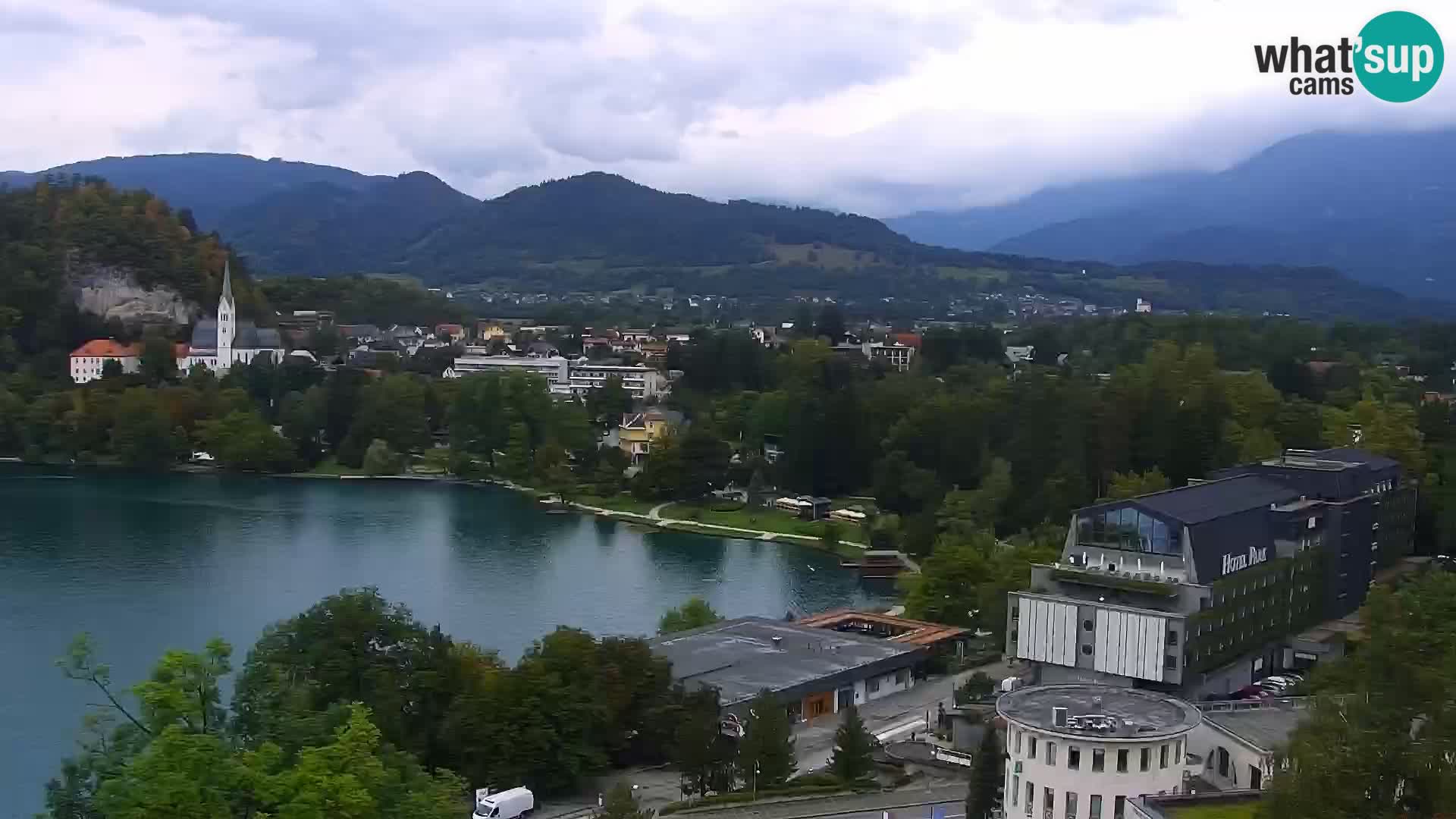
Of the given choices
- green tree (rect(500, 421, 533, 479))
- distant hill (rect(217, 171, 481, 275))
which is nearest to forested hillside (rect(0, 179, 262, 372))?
green tree (rect(500, 421, 533, 479))

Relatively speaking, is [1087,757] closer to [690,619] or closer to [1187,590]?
[1187,590]

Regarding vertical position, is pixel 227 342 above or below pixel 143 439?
above

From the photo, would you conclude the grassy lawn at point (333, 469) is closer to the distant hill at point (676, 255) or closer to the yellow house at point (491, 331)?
the yellow house at point (491, 331)

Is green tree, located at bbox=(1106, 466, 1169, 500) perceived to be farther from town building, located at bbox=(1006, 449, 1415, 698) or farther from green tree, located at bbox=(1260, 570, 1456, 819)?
green tree, located at bbox=(1260, 570, 1456, 819)

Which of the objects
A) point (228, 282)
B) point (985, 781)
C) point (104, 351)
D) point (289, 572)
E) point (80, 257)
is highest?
point (80, 257)

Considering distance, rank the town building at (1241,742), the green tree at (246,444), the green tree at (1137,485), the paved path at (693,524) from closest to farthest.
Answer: the town building at (1241,742), the green tree at (1137,485), the paved path at (693,524), the green tree at (246,444)

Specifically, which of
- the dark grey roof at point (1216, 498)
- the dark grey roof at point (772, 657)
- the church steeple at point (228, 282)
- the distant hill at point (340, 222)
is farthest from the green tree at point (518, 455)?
the distant hill at point (340, 222)

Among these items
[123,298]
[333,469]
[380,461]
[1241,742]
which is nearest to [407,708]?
[1241,742]

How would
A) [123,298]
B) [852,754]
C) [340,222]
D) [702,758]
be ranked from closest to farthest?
[702,758], [852,754], [123,298], [340,222]
